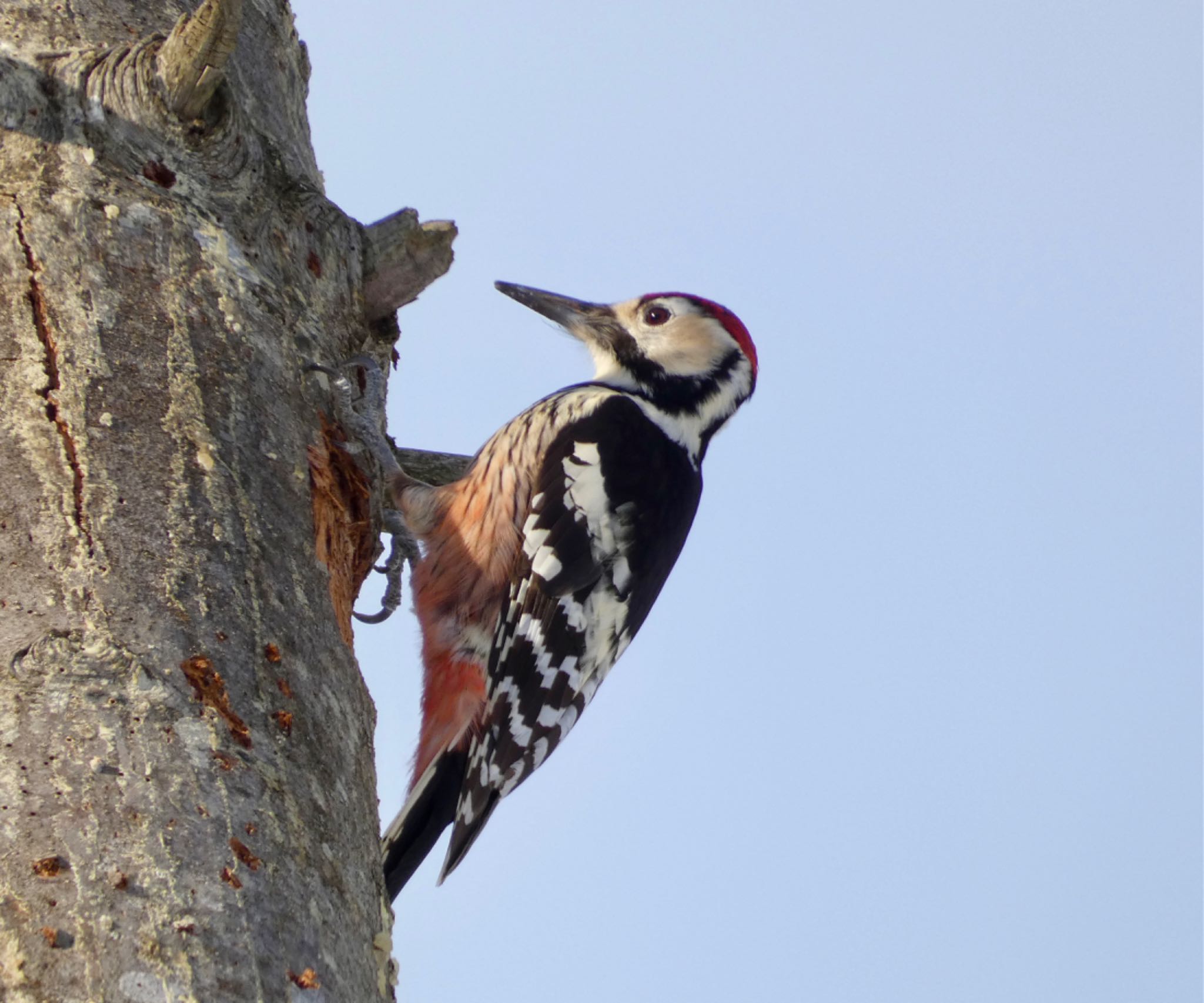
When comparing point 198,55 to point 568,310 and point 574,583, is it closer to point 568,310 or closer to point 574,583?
point 574,583

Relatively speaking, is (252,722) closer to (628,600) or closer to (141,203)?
(141,203)

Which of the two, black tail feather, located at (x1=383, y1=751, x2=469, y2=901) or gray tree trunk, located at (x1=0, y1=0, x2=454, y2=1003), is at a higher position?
gray tree trunk, located at (x1=0, y1=0, x2=454, y2=1003)

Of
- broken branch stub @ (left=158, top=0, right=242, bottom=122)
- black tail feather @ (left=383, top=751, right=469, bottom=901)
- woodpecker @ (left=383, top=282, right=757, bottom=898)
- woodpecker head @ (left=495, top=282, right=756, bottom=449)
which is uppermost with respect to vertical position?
broken branch stub @ (left=158, top=0, right=242, bottom=122)

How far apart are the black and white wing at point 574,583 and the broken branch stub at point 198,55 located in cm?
154

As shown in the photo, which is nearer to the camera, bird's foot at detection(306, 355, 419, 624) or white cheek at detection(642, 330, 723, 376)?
bird's foot at detection(306, 355, 419, 624)

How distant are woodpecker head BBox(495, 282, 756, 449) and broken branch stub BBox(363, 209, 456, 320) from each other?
4.61 ft

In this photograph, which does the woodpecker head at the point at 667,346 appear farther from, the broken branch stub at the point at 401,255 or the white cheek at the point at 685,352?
the broken branch stub at the point at 401,255

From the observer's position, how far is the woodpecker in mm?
3426

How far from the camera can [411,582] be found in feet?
12.4

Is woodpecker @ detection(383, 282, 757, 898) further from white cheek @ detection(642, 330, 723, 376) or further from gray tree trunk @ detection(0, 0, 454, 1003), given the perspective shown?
gray tree trunk @ detection(0, 0, 454, 1003)

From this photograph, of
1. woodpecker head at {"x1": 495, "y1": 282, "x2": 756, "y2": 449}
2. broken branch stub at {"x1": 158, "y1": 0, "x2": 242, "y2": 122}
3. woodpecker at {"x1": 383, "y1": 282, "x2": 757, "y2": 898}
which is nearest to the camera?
broken branch stub at {"x1": 158, "y1": 0, "x2": 242, "y2": 122}

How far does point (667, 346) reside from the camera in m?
4.41

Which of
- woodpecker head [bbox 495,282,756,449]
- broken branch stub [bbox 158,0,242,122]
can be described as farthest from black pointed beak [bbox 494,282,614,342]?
broken branch stub [bbox 158,0,242,122]

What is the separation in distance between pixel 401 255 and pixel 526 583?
101 centimetres
